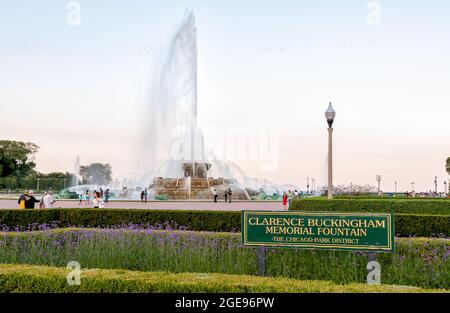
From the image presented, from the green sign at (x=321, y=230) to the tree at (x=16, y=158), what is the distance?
286 ft

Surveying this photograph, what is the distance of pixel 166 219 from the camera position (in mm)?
14672

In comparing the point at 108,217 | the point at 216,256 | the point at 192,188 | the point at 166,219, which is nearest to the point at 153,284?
the point at 216,256

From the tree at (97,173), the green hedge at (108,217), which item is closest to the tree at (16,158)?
the tree at (97,173)

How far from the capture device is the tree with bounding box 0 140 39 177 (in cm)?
8881

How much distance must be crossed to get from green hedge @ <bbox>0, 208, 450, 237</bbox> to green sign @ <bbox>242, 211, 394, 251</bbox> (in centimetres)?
537

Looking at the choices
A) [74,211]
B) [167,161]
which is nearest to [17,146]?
[167,161]

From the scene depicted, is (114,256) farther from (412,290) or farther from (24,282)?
(412,290)

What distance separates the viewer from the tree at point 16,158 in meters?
88.8

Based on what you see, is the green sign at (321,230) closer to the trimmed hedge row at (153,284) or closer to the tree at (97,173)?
the trimmed hedge row at (153,284)

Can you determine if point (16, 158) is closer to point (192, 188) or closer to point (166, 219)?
point (192, 188)

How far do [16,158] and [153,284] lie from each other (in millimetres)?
92732

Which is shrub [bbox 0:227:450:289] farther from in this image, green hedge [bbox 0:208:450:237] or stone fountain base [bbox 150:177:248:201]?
stone fountain base [bbox 150:177:248:201]
